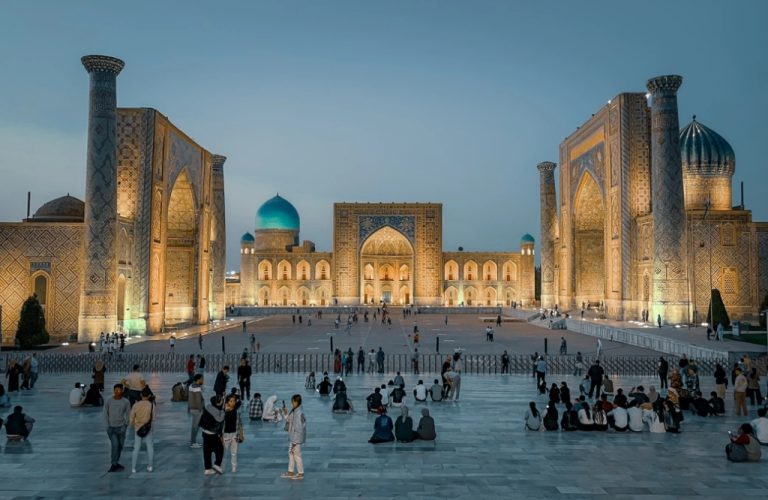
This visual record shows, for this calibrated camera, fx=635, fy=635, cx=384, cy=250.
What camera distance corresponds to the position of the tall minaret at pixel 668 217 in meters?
26.3

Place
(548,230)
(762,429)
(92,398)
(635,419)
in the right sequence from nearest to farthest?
(762,429), (635,419), (92,398), (548,230)

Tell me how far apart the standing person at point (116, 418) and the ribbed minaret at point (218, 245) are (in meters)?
29.5

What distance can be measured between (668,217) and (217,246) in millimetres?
23246

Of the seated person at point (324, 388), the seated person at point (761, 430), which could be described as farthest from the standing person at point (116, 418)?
the seated person at point (761, 430)

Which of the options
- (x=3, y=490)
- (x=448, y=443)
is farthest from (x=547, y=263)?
(x=3, y=490)

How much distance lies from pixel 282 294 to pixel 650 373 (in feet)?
138

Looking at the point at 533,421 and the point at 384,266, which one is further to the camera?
the point at 384,266

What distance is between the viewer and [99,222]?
21.9 m

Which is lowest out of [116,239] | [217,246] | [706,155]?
[116,239]

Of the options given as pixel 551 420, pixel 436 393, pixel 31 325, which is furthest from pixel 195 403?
pixel 31 325

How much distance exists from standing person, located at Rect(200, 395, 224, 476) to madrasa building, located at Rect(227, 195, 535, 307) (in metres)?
46.0

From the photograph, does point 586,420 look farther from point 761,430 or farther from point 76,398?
point 76,398

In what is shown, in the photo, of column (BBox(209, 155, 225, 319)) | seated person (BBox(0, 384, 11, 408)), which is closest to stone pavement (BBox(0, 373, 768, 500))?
seated person (BBox(0, 384, 11, 408))

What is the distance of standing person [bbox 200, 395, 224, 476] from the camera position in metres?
6.62
